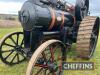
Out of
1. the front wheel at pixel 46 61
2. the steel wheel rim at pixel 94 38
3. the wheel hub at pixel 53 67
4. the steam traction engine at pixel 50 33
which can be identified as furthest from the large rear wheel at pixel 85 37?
the wheel hub at pixel 53 67

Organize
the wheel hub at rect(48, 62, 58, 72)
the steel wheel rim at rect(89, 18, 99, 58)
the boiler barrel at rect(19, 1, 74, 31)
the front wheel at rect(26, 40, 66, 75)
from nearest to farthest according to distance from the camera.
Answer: the front wheel at rect(26, 40, 66, 75) < the wheel hub at rect(48, 62, 58, 72) < the boiler barrel at rect(19, 1, 74, 31) < the steel wheel rim at rect(89, 18, 99, 58)

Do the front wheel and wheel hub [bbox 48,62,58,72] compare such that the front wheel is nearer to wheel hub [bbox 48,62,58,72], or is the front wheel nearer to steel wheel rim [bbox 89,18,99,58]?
wheel hub [bbox 48,62,58,72]

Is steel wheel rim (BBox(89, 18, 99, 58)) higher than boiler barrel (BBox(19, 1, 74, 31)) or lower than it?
lower

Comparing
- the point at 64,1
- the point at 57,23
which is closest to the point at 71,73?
the point at 57,23

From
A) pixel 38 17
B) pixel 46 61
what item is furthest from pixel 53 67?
pixel 38 17

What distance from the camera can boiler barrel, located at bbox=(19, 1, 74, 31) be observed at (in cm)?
636

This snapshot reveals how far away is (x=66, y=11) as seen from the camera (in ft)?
26.5

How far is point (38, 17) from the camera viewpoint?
642 cm

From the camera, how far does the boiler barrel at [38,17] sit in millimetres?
6363

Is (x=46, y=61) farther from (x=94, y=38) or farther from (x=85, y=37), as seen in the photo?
(x=94, y=38)

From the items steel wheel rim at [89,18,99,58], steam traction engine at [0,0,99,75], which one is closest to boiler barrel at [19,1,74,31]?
steam traction engine at [0,0,99,75]

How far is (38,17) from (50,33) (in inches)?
27.3

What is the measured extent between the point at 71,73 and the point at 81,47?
100cm

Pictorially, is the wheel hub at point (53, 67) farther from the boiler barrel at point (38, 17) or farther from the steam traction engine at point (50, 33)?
the boiler barrel at point (38, 17)
